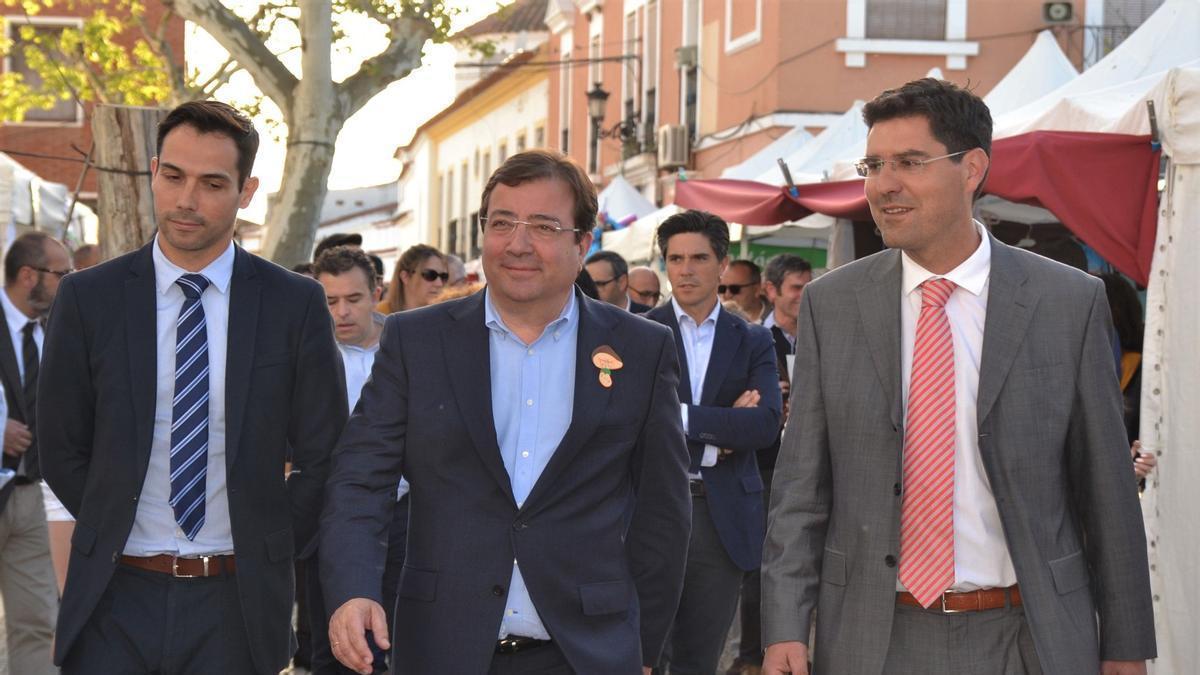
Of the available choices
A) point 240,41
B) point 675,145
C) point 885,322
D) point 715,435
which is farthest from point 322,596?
point 675,145

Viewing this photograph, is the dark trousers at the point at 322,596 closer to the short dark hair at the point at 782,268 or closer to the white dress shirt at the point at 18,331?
the white dress shirt at the point at 18,331

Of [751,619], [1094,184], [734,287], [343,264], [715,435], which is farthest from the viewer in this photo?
[734,287]

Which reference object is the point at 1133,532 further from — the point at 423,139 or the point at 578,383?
the point at 423,139

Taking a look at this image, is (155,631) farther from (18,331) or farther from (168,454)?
(18,331)

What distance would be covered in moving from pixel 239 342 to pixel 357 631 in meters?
1.11

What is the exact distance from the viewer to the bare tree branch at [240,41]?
1435 centimetres

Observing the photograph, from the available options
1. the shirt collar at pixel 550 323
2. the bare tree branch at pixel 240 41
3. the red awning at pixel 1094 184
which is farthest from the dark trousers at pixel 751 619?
the bare tree branch at pixel 240 41

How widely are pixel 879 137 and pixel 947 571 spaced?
118 centimetres

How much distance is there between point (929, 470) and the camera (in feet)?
14.4

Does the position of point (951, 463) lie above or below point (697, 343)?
below

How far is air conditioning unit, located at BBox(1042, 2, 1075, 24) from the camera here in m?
25.8

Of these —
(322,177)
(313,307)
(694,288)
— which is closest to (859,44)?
(322,177)

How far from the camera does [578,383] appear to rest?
14.7 feet

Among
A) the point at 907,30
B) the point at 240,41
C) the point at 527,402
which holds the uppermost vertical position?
the point at 907,30
